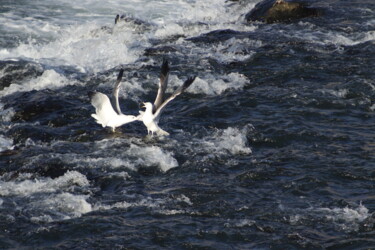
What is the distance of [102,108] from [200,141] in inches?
78.6

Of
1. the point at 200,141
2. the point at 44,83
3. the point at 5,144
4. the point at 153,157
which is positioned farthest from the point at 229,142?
the point at 44,83

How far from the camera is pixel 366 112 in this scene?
13820 mm

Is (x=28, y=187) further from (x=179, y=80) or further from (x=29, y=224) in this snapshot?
(x=179, y=80)

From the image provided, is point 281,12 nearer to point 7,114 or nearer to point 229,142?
point 229,142

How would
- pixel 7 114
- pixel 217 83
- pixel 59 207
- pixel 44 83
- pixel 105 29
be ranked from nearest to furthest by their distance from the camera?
1. pixel 59 207
2. pixel 7 114
3. pixel 217 83
4. pixel 44 83
5. pixel 105 29

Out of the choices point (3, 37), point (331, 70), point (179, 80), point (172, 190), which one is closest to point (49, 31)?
point (3, 37)

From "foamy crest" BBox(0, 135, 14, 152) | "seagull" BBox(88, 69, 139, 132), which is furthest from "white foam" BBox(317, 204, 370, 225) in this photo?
"foamy crest" BBox(0, 135, 14, 152)

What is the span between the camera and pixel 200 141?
12492mm

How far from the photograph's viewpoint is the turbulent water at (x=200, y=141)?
30.5 ft

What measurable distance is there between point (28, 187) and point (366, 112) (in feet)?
23.0

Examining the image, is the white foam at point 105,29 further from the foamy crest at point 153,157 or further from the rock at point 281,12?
the foamy crest at point 153,157

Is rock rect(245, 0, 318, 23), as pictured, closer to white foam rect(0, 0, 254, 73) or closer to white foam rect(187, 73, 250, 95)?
white foam rect(0, 0, 254, 73)

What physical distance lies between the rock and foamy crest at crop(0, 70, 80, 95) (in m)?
7.82

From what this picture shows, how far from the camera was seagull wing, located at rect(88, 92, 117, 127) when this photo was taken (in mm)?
12820
